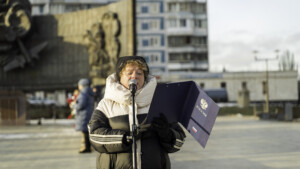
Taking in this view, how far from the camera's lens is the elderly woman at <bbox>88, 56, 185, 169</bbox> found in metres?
3.28

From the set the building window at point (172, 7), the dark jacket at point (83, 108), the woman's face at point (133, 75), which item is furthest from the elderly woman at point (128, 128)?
the building window at point (172, 7)

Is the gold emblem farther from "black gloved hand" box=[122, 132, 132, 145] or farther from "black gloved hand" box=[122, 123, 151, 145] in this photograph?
"black gloved hand" box=[122, 132, 132, 145]

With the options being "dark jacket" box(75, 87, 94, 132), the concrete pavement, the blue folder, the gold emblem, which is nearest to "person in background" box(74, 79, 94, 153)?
"dark jacket" box(75, 87, 94, 132)

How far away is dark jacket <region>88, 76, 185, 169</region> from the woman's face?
9 cm

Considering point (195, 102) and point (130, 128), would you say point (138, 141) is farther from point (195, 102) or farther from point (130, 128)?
point (195, 102)

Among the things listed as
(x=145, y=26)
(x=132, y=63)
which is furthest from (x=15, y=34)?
(x=145, y=26)

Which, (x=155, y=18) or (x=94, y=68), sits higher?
(x=155, y=18)

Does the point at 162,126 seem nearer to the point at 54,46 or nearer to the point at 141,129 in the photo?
the point at 141,129

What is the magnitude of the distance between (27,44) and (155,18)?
46501 millimetres

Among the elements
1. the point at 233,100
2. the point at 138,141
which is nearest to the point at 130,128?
the point at 138,141

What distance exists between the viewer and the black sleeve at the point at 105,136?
325 cm

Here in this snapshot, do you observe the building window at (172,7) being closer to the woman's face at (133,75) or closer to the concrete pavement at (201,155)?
the concrete pavement at (201,155)

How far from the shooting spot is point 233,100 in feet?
189

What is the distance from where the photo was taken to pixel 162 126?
3256 millimetres
